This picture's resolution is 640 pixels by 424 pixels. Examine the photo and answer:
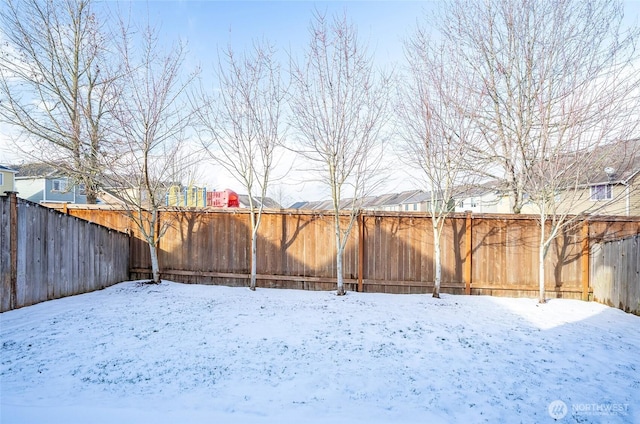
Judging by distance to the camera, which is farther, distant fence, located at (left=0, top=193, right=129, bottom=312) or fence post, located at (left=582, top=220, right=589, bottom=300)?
fence post, located at (left=582, top=220, right=589, bottom=300)

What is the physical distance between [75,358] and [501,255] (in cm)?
661

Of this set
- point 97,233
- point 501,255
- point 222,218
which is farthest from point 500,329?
point 97,233

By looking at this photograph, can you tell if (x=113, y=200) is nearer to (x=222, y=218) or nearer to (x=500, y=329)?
(x=222, y=218)

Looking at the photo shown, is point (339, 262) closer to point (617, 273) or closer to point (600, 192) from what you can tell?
point (617, 273)

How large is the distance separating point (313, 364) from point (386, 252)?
3.70 m

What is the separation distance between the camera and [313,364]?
118 inches

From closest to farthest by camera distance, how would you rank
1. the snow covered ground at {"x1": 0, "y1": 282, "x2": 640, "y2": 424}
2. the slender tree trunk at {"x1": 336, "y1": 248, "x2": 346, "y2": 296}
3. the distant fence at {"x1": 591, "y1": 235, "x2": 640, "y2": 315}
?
the snow covered ground at {"x1": 0, "y1": 282, "x2": 640, "y2": 424} → the distant fence at {"x1": 591, "y1": 235, "x2": 640, "y2": 315} → the slender tree trunk at {"x1": 336, "y1": 248, "x2": 346, "y2": 296}

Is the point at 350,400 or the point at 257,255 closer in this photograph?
the point at 350,400

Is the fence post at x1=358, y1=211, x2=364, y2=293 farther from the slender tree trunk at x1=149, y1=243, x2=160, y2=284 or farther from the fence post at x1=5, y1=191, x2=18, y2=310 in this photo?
the fence post at x1=5, y1=191, x2=18, y2=310

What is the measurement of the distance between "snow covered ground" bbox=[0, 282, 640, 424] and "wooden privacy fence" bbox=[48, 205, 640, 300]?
1166mm

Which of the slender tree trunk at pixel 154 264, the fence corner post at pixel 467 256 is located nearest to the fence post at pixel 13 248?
the slender tree trunk at pixel 154 264

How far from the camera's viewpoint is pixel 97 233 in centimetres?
615

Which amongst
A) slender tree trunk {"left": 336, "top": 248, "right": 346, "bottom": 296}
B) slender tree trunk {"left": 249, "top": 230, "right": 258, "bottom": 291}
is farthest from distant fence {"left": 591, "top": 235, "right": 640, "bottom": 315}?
slender tree trunk {"left": 249, "top": 230, "right": 258, "bottom": 291}

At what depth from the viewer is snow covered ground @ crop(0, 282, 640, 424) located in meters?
2.30
